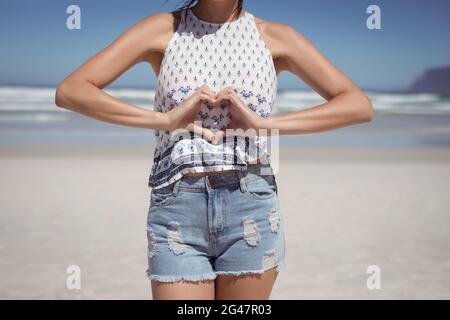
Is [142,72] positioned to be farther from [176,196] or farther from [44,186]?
[176,196]

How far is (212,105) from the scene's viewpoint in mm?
2240

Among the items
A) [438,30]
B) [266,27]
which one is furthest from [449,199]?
[438,30]

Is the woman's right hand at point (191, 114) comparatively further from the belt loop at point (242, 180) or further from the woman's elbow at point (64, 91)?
the woman's elbow at point (64, 91)

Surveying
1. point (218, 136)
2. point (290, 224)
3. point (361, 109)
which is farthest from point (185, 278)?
point (290, 224)

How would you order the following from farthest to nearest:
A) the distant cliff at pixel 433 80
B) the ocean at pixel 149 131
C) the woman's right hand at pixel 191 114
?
1. the distant cliff at pixel 433 80
2. the ocean at pixel 149 131
3. the woman's right hand at pixel 191 114

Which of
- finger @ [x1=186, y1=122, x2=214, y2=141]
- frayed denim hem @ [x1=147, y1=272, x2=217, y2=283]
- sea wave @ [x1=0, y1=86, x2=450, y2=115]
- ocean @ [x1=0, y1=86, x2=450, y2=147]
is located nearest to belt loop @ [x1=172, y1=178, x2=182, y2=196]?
finger @ [x1=186, y1=122, x2=214, y2=141]

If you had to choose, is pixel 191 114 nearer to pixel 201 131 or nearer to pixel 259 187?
pixel 201 131

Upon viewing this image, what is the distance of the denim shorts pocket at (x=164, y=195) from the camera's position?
2188 mm

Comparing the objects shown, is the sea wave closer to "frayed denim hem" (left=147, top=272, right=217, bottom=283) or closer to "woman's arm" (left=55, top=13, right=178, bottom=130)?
"woman's arm" (left=55, top=13, right=178, bottom=130)

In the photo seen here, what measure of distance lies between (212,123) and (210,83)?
14cm

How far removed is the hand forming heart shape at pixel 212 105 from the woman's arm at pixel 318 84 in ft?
0.53

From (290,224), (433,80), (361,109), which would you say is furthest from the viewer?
(433,80)

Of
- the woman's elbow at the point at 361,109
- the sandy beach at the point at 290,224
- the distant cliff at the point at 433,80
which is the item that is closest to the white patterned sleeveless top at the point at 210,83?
the woman's elbow at the point at 361,109

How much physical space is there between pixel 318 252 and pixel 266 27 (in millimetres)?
4262
